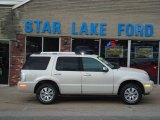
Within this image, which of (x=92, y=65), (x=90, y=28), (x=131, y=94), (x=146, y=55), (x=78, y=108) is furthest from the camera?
(x=146, y=55)

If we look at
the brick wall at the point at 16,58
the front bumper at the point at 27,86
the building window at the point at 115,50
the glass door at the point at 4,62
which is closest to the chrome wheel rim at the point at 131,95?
the front bumper at the point at 27,86

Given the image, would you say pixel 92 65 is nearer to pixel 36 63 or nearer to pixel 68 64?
pixel 68 64

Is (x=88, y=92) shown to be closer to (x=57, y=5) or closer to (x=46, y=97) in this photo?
(x=46, y=97)

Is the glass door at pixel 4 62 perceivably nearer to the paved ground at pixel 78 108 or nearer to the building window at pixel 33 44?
the building window at pixel 33 44

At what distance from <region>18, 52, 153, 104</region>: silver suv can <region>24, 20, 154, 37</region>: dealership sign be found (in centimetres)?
477

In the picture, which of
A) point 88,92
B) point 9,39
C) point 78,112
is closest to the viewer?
point 78,112

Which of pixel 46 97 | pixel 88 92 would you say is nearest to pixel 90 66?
pixel 88 92

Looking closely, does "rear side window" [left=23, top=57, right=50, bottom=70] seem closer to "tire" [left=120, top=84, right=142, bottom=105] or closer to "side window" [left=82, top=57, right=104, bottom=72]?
"side window" [left=82, top=57, right=104, bottom=72]

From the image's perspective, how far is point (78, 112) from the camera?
10734 mm

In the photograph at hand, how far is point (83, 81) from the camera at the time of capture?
12008mm

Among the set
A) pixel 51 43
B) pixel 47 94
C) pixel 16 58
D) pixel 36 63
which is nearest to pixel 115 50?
pixel 51 43

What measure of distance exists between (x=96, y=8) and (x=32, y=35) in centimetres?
328

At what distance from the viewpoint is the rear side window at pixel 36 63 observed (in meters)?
A: 12.2

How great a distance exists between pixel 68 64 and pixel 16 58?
523 cm
